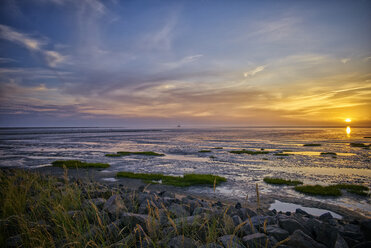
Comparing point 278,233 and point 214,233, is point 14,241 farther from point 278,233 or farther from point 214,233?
point 278,233

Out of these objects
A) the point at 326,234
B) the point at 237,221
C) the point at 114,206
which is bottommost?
the point at 237,221

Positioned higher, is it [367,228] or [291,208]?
[367,228]

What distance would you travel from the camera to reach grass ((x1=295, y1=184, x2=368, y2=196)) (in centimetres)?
1181

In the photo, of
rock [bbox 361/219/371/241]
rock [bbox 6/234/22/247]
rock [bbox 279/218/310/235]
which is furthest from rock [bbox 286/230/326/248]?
rock [bbox 6/234/22/247]

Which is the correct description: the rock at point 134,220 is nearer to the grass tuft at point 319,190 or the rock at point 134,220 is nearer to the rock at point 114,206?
the rock at point 114,206

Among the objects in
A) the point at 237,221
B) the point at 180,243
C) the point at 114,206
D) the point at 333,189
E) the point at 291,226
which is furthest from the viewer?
the point at 333,189

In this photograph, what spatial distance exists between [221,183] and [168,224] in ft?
33.5

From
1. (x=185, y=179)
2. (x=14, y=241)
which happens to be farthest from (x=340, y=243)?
(x=185, y=179)

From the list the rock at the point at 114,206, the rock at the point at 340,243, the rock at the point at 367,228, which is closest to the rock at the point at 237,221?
the rock at the point at 340,243

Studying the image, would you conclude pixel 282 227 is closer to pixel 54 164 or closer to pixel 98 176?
pixel 98 176

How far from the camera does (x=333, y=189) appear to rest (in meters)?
12.4

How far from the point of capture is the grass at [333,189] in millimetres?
11806

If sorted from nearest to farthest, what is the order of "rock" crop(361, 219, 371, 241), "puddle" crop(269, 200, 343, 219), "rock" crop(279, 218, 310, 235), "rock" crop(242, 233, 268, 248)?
"rock" crop(242, 233, 268, 248) < "rock" crop(361, 219, 371, 241) < "rock" crop(279, 218, 310, 235) < "puddle" crop(269, 200, 343, 219)

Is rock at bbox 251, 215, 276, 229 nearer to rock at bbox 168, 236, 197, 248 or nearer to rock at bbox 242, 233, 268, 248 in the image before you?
rock at bbox 242, 233, 268, 248
